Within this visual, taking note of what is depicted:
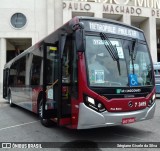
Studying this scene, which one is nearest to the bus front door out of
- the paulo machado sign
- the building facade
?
the building facade

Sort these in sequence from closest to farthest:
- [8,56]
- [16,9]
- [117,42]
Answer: [117,42]
[16,9]
[8,56]

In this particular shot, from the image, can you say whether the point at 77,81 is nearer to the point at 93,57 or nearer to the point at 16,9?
the point at 93,57

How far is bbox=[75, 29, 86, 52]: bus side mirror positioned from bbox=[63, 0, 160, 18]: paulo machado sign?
28.8 meters

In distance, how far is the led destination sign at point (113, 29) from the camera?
21.8 ft

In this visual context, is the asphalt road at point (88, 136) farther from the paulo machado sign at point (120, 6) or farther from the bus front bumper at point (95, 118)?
the paulo machado sign at point (120, 6)

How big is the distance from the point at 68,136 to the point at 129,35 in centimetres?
310

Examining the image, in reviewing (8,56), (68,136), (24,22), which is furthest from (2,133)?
(8,56)

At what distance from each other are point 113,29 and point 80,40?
48.8 inches

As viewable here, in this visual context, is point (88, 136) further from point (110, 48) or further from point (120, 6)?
point (120, 6)

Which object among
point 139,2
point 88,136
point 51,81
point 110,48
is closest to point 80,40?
point 110,48

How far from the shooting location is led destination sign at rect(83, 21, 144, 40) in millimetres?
6645

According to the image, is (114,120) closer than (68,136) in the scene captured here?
Yes

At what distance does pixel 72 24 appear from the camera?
261 inches

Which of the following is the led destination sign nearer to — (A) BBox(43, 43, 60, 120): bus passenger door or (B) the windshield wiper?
(B) the windshield wiper
